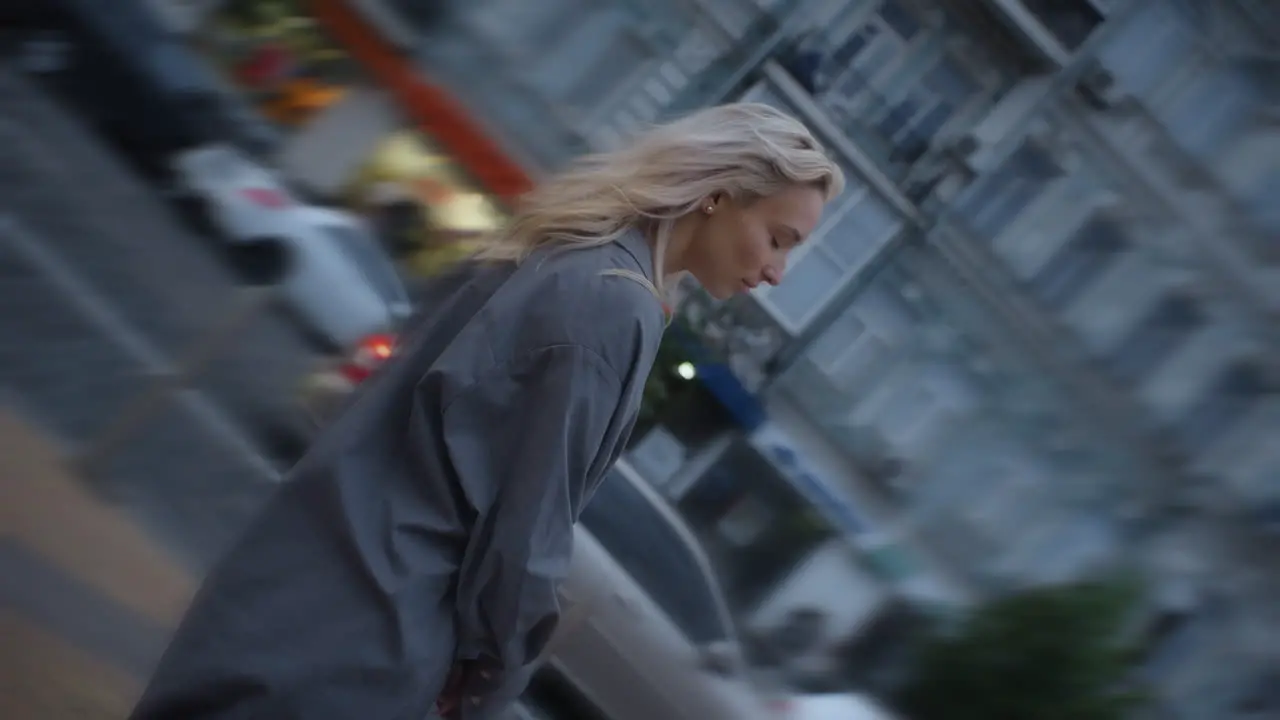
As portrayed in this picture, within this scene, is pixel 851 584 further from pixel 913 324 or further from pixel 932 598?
pixel 913 324

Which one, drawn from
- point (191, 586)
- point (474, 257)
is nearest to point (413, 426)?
point (474, 257)

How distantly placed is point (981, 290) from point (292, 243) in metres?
4.94

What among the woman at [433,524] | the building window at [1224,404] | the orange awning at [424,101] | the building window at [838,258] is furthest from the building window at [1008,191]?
the woman at [433,524]

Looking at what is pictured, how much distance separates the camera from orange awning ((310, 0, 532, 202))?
Answer: 33.7 feet

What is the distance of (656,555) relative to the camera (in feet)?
17.8

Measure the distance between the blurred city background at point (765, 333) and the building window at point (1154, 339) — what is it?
0.11 ft

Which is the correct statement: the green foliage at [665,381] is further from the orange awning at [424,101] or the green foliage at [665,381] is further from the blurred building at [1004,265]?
the orange awning at [424,101]

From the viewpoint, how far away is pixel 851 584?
24.9 feet

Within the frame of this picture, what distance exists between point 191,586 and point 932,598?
383 cm

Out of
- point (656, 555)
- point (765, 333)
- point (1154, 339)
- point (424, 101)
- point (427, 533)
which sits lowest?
point (427, 533)

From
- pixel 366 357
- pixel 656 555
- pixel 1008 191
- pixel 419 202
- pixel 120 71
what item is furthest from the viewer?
pixel 1008 191

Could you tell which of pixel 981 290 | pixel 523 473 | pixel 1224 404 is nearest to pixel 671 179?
pixel 523 473

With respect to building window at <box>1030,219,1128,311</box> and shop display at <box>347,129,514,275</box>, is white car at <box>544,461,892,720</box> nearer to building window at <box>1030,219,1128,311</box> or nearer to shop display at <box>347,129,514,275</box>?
shop display at <box>347,129,514,275</box>

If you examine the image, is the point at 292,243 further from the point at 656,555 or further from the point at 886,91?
the point at 886,91
